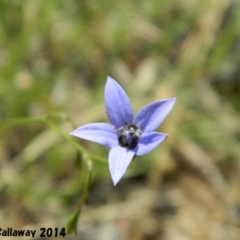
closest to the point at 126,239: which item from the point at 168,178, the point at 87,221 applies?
the point at 87,221

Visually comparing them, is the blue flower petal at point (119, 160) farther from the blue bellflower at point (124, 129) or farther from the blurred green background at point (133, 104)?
the blurred green background at point (133, 104)

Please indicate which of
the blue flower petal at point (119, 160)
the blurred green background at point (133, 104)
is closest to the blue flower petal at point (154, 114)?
the blue flower petal at point (119, 160)

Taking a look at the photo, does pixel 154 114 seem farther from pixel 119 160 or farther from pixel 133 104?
pixel 133 104

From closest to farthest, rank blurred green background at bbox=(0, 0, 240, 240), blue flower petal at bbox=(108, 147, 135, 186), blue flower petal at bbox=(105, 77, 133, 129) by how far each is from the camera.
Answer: blue flower petal at bbox=(108, 147, 135, 186) → blue flower petal at bbox=(105, 77, 133, 129) → blurred green background at bbox=(0, 0, 240, 240)

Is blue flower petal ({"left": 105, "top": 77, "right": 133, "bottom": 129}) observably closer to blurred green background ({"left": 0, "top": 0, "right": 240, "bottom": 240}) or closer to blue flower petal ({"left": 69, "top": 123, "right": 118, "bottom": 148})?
blue flower petal ({"left": 69, "top": 123, "right": 118, "bottom": 148})

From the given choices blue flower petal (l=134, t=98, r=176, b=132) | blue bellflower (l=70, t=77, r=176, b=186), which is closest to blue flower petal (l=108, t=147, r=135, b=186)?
blue bellflower (l=70, t=77, r=176, b=186)

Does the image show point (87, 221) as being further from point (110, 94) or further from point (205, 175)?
point (110, 94)

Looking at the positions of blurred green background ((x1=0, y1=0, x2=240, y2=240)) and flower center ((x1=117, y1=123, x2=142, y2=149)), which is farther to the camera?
blurred green background ((x1=0, y1=0, x2=240, y2=240))
